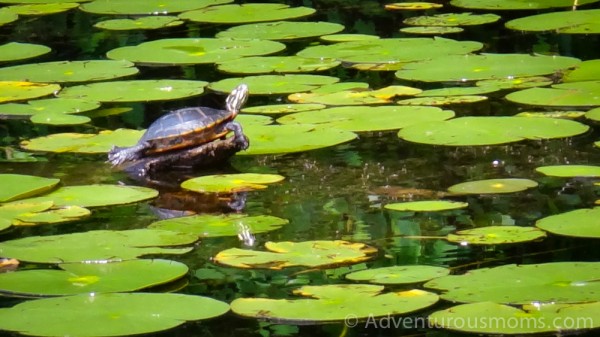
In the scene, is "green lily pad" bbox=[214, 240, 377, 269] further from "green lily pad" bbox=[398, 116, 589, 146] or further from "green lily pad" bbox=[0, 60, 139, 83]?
"green lily pad" bbox=[0, 60, 139, 83]

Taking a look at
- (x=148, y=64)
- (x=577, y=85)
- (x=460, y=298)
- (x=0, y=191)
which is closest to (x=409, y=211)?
(x=460, y=298)

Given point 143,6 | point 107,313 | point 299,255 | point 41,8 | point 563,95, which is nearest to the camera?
point 107,313

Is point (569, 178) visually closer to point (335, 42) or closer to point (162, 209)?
point (162, 209)

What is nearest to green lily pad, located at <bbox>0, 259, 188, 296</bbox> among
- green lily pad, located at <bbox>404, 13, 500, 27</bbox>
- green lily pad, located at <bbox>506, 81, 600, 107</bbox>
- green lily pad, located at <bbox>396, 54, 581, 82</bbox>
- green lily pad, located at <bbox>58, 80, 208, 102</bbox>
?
green lily pad, located at <bbox>506, 81, 600, 107</bbox>

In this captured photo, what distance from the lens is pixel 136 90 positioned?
6641mm

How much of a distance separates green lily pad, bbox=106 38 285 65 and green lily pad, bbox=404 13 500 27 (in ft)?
3.82

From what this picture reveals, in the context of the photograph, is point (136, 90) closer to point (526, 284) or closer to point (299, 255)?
point (299, 255)

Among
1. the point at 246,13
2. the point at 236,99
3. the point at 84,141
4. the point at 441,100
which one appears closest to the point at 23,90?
the point at 84,141

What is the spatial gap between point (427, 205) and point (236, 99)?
1.34 m

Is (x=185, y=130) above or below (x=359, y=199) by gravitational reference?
above

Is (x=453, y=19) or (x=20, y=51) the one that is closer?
(x=20, y=51)

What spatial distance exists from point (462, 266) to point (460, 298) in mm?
378

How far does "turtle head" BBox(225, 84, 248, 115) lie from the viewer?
5.48 metres

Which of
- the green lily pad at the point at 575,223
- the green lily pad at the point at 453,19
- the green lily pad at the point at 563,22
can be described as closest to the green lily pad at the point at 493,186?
the green lily pad at the point at 575,223
